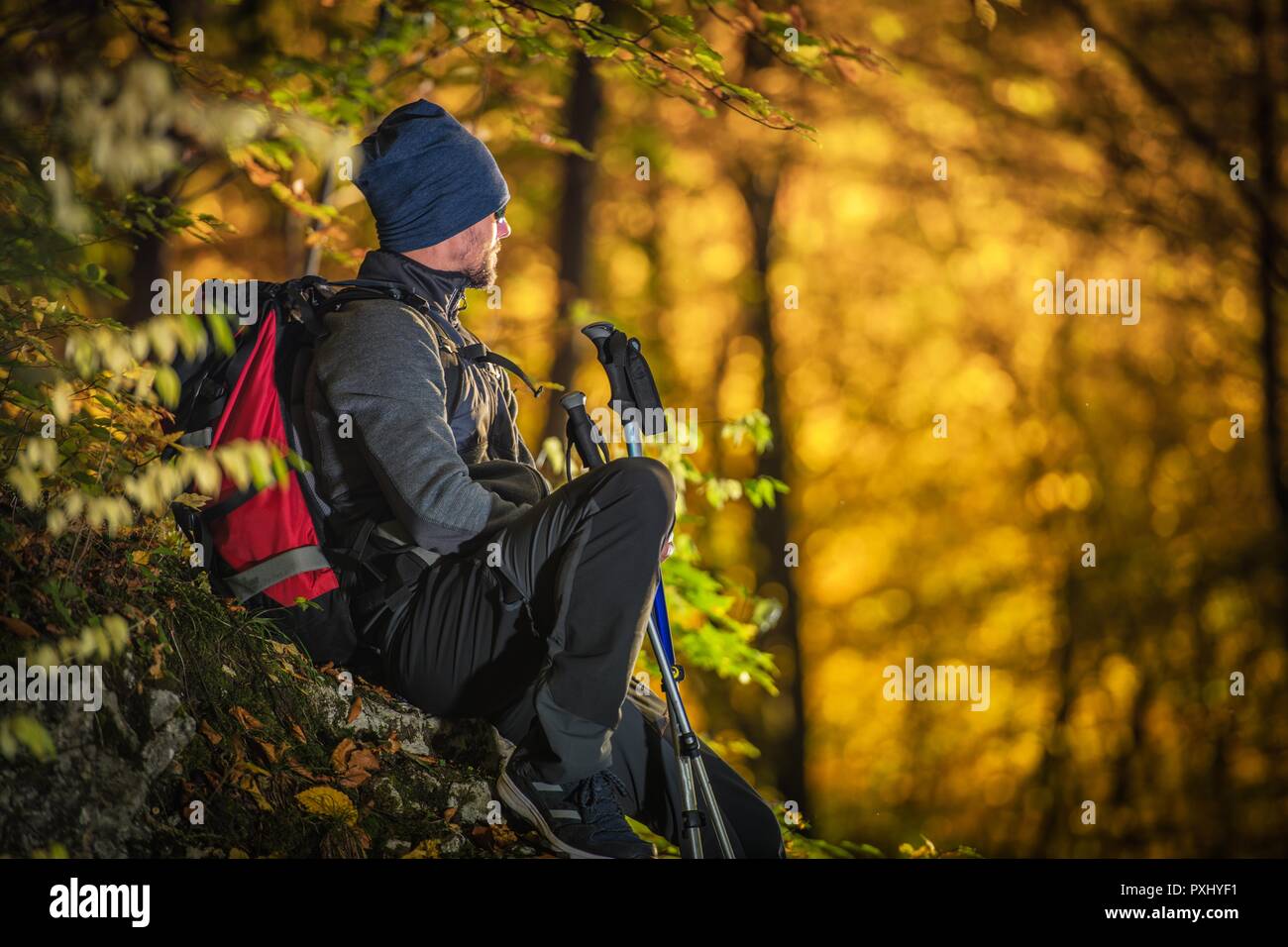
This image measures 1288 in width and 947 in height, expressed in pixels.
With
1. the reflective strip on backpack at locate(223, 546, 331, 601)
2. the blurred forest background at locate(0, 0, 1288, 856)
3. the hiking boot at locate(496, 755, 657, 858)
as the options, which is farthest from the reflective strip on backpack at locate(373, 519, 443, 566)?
the blurred forest background at locate(0, 0, 1288, 856)

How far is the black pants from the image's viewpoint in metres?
2.69

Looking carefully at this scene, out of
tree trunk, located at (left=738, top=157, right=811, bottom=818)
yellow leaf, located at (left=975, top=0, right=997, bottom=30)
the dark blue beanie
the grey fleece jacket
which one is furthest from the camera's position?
tree trunk, located at (left=738, top=157, right=811, bottom=818)

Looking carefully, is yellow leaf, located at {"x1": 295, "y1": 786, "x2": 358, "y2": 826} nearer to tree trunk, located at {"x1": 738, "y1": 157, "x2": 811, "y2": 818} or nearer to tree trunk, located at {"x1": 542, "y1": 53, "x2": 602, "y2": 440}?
tree trunk, located at {"x1": 542, "y1": 53, "x2": 602, "y2": 440}

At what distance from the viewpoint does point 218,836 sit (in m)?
2.81

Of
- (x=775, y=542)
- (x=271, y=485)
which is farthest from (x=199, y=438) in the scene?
(x=775, y=542)

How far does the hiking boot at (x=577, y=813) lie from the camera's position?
272 cm

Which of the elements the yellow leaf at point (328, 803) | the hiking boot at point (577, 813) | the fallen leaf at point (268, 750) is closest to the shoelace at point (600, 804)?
the hiking boot at point (577, 813)

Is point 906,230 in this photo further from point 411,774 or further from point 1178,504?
point 411,774

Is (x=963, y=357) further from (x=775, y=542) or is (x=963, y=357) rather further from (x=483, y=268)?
(x=483, y=268)

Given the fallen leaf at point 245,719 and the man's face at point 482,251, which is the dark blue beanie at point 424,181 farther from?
the fallen leaf at point 245,719

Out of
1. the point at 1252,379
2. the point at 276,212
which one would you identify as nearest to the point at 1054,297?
the point at 1252,379

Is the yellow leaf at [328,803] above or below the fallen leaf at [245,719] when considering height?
below

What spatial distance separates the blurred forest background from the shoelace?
317 centimetres
